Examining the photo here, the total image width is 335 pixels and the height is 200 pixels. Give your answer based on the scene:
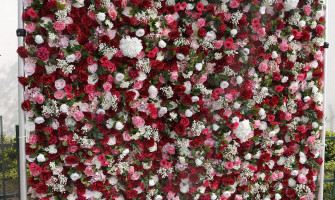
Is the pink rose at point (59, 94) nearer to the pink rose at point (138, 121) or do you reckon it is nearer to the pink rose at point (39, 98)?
the pink rose at point (39, 98)

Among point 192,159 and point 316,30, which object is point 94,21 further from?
point 316,30

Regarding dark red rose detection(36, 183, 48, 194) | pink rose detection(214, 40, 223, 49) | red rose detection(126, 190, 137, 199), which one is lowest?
red rose detection(126, 190, 137, 199)

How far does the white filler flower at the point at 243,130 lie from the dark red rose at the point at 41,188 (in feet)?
5.11

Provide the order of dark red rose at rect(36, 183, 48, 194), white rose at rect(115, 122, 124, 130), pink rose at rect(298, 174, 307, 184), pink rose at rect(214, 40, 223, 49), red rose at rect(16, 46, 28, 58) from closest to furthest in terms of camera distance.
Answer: red rose at rect(16, 46, 28, 58)
dark red rose at rect(36, 183, 48, 194)
white rose at rect(115, 122, 124, 130)
pink rose at rect(214, 40, 223, 49)
pink rose at rect(298, 174, 307, 184)

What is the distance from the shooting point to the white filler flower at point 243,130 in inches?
101

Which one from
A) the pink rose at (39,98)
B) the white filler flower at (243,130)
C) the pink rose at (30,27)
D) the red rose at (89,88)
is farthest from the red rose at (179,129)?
the pink rose at (30,27)

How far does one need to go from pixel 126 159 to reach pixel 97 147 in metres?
0.25

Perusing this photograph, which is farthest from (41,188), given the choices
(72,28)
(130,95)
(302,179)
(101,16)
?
(302,179)

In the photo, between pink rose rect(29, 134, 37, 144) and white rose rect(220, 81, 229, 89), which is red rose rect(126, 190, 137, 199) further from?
white rose rect(220, 81, 229, 89)

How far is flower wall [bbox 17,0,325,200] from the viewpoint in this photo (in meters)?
2.09

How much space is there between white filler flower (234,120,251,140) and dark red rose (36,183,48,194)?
5.11ft

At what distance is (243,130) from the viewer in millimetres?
2557

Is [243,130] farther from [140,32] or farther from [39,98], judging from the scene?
[39,98]

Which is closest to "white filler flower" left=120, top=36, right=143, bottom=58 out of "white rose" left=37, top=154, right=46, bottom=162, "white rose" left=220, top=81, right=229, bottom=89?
"white rose" left=220, top=81, right=229, bottom=89
